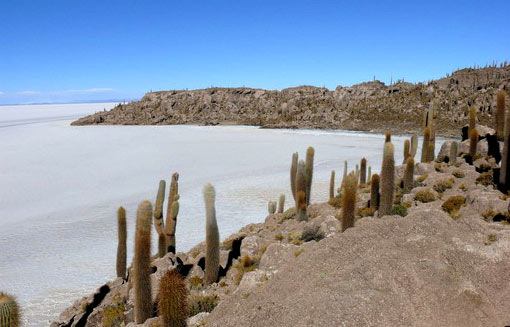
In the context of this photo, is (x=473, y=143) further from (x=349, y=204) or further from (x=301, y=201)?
(x=349, y=204)

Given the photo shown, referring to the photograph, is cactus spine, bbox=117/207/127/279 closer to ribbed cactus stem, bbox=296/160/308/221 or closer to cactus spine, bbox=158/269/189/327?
ribbed cactus stem, bbox=296/160/308/221

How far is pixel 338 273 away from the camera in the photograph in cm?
630

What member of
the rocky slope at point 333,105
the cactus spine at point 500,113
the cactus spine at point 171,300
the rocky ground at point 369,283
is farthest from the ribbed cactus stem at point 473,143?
the rocky slope at point 333,105

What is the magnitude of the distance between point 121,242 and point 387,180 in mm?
7945

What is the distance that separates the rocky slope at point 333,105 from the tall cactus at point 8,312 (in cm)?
5233

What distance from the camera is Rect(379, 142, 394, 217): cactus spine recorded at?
10922mm

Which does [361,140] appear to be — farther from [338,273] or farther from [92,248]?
[338,273]

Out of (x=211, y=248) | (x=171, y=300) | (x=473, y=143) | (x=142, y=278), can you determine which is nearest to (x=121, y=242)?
(x=211, y=248)

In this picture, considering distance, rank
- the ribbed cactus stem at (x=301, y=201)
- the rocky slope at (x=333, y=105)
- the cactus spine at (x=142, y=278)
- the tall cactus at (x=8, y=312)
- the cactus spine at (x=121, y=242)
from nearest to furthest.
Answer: the tall cactus at (x=8, y=312) < the cactus spine at (x=142, y=278) < the cactus spine at (x=121, y=242) < the ribbed cactus stem at (x=301, y=201) < the rocky slope at (x=333, y=105)

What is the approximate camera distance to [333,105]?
7356 centimetres

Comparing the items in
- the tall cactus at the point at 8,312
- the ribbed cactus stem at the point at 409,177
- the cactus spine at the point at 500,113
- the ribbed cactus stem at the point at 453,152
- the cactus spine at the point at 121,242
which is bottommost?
the cactus spine at the point at 121,242

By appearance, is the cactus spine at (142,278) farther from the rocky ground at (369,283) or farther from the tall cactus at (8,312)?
the tall cactus at (8,312)

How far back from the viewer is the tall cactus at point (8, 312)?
5.56 meters

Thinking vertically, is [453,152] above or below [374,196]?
above
